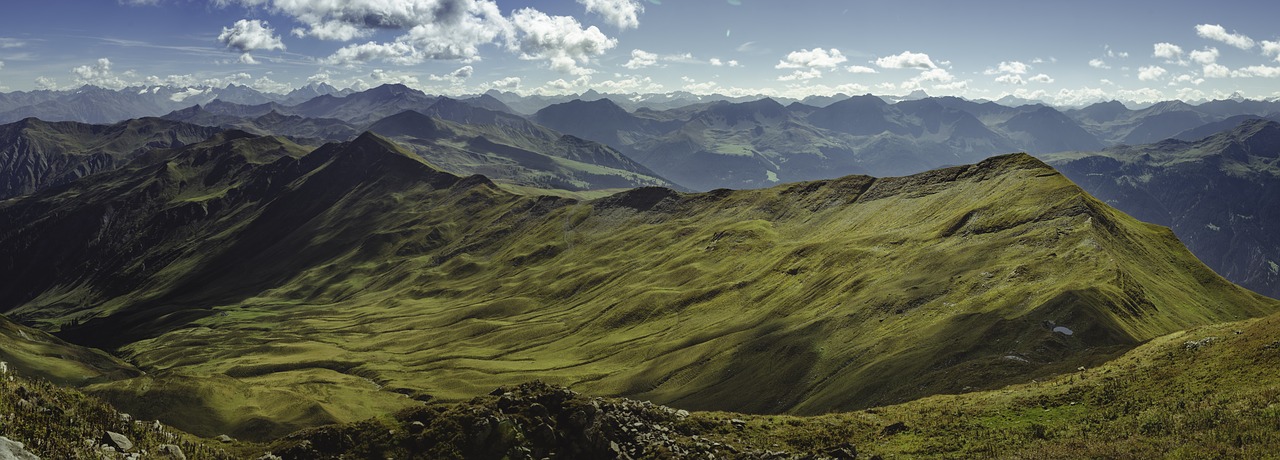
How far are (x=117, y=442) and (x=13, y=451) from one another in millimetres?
6361

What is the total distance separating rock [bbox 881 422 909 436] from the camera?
46.9 m

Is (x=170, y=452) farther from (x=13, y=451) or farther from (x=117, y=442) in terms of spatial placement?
(x=13, y=451)

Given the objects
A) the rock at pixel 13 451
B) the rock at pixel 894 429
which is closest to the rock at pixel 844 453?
the rock at pixel 894 429

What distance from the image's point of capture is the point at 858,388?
296 ft

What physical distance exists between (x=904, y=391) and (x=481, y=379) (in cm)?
11458

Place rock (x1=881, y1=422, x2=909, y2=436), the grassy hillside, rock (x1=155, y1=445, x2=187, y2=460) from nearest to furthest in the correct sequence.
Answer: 1. rock (x1=155, y1=445, x2=187, y2=460)
2. the grassy hillside
3. rock (x1=881, y1=422, x2=909, y2=436)

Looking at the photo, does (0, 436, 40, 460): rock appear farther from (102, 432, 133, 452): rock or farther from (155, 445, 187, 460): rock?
(155, 445, 187, 460): rock

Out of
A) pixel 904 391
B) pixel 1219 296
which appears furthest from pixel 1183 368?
pixel 1219 296

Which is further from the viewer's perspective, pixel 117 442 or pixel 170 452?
pixel 170 452

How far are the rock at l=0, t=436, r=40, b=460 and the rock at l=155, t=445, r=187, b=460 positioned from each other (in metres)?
7.00

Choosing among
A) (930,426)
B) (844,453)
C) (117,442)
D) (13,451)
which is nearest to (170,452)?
(117,442)

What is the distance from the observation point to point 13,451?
958 inches

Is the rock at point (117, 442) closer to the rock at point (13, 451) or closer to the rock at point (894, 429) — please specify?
the rock at point (13, 451)

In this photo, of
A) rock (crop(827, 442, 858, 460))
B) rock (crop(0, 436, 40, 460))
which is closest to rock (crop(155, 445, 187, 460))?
rock (crop(0, 436, 40, 460))
